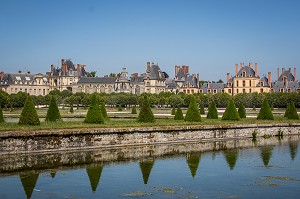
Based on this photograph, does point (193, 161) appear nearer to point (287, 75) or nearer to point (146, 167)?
point (146, 167)

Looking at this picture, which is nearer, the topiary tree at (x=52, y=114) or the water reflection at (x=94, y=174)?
the water reflection at (x=94, y=174)


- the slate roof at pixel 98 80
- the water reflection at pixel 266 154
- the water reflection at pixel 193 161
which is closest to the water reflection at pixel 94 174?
the water reflection at pixel 193 161

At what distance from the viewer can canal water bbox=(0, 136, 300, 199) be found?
43.2ft

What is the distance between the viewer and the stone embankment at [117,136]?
1900cm

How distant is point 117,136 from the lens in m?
22.0

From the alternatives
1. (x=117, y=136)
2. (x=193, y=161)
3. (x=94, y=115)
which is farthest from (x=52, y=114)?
(x=193, y=161)

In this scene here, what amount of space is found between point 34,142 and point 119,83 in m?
80.6

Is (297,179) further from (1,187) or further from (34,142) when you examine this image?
(34,142)

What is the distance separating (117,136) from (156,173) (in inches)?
241

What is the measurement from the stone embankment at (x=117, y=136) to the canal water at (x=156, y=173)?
23.7 inches

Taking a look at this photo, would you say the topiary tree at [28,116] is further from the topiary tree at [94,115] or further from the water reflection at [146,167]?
the water reflection at [146,167]

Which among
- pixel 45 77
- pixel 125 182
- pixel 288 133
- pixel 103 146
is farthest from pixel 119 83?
pixel 125 182

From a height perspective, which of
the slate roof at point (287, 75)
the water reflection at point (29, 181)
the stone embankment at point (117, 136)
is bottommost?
the water reflection at point (29, 181)

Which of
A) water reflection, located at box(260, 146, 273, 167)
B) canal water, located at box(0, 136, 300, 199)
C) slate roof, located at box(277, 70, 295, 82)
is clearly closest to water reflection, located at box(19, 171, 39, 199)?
canal water, located at box(0, 136, 300, 199)
